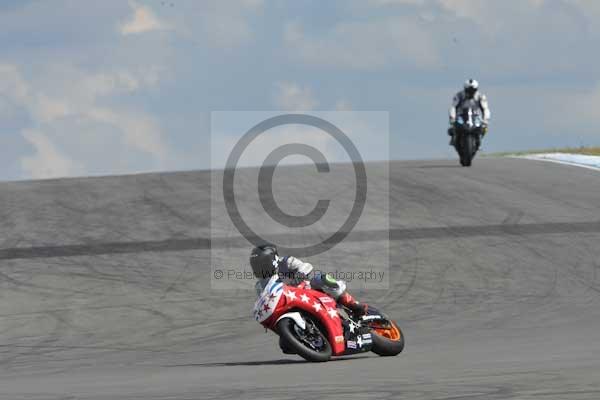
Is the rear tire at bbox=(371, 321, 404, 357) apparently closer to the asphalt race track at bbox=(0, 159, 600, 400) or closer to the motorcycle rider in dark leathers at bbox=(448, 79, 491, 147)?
the asphalt race track at bbox=(0, 159, 600, 400)

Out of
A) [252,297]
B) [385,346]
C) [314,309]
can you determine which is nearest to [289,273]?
[314,309]

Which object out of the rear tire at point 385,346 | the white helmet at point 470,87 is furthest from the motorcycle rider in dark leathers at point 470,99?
the rear tire at point 385,346

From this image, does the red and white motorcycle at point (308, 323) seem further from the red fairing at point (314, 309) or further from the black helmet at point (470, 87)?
the black helmet at point (470, 87)

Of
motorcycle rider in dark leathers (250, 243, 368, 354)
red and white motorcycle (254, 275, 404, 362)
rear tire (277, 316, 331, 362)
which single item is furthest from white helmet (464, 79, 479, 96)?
rear tire (277, 316, 331, 362)

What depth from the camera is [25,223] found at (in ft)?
73.5

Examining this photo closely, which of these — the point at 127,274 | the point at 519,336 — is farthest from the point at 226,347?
the point at 127,274

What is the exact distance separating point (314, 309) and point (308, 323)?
0.46 feet

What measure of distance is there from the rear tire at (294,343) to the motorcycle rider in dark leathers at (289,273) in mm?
211

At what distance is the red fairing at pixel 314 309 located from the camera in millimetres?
10117

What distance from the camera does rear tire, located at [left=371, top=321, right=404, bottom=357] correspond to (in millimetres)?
10594

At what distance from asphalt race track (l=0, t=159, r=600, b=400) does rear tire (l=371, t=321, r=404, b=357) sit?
30 centimetres

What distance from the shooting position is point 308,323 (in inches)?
401

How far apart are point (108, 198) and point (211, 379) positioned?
1621 cm

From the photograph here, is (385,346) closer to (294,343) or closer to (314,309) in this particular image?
(314,309)
